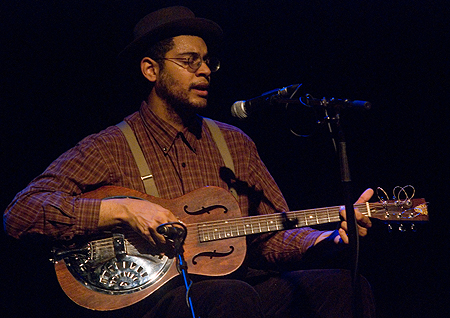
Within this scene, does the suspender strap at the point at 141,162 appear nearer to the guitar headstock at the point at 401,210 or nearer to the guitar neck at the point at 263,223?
the guitar neck at the point at 263,223

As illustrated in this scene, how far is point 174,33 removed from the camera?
285 cm

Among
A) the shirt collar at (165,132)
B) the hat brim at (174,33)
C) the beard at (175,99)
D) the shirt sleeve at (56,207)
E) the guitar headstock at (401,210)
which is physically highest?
the hat brim at (174,33)

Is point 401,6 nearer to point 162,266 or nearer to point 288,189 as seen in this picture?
point 288,189

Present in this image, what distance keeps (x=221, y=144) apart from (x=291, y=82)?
1.18 metres

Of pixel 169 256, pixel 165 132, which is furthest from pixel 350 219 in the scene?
pixel 165 132

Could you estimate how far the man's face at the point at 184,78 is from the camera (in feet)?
9.14

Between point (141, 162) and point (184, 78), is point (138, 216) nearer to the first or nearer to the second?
point (141, 162)

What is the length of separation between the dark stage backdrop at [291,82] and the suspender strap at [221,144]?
53cm

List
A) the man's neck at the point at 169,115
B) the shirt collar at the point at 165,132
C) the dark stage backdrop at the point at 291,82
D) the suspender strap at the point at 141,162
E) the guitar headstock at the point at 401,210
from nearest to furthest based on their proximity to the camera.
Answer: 1. the guitar headstock at the point at 401,210
2. the suspender strap at the point at 141,162
3. the shirt collar at the point at 165,132
4. the man's neck at the point at 169,115
5. the dark stage backdrop at the point at 291,82

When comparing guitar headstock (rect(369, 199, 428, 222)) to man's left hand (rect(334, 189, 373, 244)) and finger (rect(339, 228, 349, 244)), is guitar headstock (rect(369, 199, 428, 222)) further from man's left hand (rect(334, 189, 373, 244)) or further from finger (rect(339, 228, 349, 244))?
finger (rect(339, 228, 349, 244))

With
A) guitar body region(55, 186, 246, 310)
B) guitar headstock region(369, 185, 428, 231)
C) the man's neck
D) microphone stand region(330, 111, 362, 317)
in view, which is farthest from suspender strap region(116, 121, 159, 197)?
guitar headstock region(369, 185, 428, 231)

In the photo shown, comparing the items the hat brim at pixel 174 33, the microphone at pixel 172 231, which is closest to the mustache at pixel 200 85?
the hat brim at pixel 174 33

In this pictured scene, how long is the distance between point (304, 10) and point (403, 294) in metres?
2.69

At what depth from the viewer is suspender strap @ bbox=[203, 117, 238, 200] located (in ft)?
9.34
